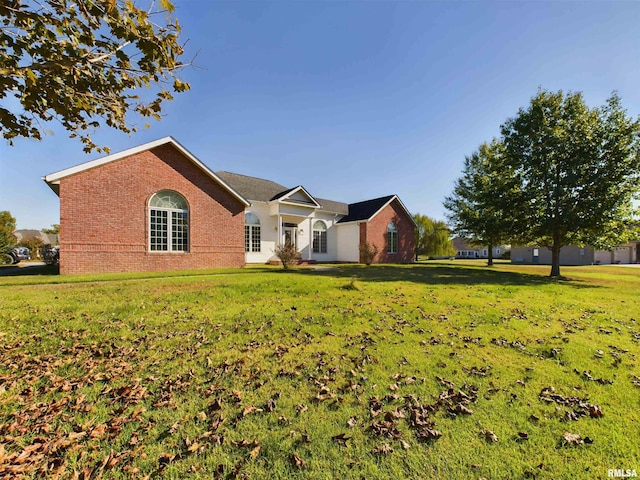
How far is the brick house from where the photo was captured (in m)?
12.9

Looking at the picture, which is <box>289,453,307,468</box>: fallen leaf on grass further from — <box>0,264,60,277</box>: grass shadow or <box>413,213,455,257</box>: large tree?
<box>413,213,455,257</box>: large tree

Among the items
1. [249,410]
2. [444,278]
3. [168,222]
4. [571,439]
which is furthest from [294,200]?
[571,439]

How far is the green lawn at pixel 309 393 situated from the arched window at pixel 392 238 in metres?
20.5

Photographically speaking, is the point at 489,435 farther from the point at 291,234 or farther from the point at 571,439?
the point at 291,234

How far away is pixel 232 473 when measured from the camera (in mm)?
2242

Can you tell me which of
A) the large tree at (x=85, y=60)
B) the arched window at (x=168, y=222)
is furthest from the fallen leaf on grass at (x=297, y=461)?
the arched window at (x=168, y=222)

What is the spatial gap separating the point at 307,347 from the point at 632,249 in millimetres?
57089

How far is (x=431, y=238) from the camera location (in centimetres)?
3638

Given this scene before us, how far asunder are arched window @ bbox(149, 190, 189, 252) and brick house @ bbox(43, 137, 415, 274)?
5cm

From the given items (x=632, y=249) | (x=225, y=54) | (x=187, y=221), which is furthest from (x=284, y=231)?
(x=632, y=249)

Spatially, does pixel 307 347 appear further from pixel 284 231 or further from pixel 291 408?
pixel 284 231

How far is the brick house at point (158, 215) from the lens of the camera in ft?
42.5

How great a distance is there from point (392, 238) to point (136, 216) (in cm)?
2159

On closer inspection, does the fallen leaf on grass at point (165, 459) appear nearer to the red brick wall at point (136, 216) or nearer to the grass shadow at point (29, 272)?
the red brick wall at point (136, 216)
